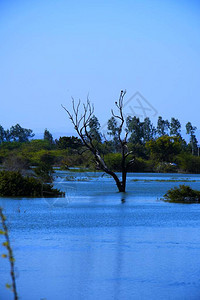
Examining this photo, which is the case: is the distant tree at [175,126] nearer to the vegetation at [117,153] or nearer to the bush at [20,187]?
the vegetation at [117,153]

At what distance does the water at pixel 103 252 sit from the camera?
8266 mm

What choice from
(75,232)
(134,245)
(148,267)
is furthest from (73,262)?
(75,232)

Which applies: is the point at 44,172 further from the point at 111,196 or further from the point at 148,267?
the point at 148,267

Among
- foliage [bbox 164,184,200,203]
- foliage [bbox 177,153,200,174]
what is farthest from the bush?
foliage [bbox 177,153,200,174]

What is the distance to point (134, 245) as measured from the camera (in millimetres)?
→ 12062

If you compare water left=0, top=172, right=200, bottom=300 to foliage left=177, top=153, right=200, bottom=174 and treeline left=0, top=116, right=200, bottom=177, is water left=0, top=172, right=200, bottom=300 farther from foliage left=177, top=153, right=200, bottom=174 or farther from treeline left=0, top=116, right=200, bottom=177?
foliage left=177, top=153, right=200, bottom=174

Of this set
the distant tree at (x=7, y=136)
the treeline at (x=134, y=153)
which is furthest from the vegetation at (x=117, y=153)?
the distant tree at (x=7, y=136)

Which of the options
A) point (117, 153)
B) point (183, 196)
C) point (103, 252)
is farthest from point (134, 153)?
point (103, 252)

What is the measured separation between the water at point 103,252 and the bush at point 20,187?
8.82 feet

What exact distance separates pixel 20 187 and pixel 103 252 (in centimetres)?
1219

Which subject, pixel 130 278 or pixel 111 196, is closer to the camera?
pixel 130 278

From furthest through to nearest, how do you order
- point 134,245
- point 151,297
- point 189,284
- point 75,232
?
1. point 75,232
2. point 134,245
3. point 189,284
4. point 151,297

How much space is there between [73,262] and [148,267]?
1463 millimetres

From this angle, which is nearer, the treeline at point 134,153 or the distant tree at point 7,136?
the treeline at point 134,153
